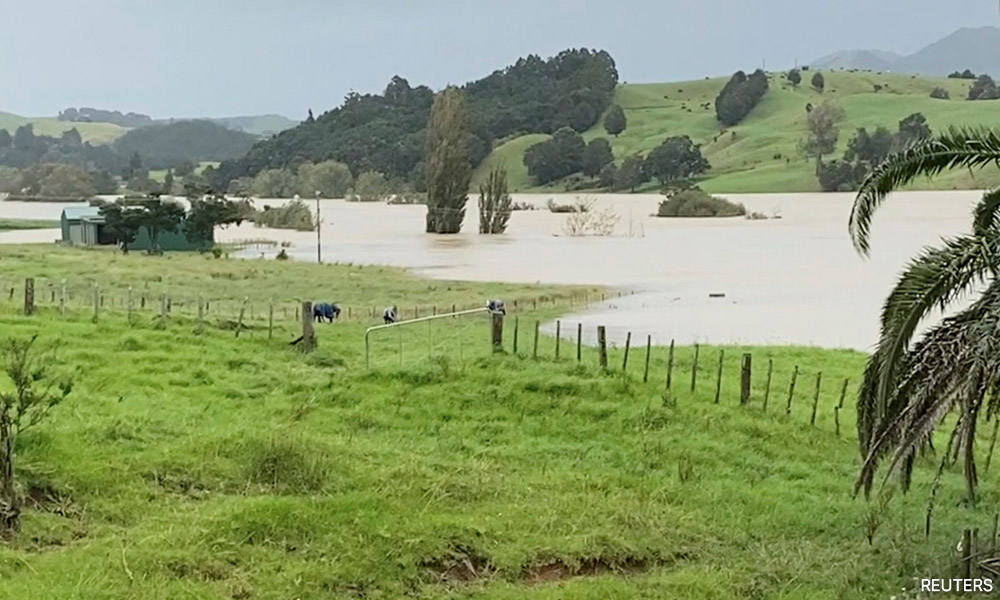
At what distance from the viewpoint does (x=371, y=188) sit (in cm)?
11488

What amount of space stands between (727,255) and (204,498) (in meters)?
39.6

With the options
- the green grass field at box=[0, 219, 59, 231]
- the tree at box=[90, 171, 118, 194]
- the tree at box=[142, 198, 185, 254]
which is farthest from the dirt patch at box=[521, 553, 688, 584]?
the tree at box=[90, 171, 118, 194]

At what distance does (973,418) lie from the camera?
6.83m

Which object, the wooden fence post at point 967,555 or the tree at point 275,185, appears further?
the tree at point 275,185

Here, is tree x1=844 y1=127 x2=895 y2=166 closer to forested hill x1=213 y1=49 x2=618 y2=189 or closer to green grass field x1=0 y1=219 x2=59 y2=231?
forested hill x1=213 y1=49 x2=618 y2=189

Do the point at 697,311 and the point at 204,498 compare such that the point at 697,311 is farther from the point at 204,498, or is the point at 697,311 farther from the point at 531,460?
the point at 204,498

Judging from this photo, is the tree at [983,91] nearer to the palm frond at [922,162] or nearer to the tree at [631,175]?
the tree at [631,175]

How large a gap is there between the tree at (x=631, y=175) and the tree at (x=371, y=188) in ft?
81.4

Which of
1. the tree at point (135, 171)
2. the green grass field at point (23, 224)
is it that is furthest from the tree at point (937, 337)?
the tree at point (135, 171)

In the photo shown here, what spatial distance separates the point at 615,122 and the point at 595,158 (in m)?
16.0

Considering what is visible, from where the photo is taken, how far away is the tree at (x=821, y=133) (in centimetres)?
9524

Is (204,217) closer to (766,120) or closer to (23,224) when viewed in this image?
(23,224)

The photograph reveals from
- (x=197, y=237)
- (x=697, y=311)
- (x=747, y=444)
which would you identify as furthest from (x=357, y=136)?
(x=747, y=444)

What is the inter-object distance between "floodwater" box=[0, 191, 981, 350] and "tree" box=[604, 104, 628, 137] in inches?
1350
